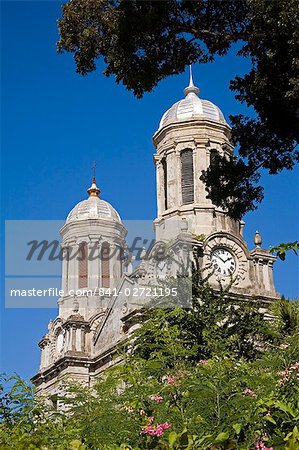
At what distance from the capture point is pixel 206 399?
5.52m

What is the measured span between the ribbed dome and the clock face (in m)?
10.7

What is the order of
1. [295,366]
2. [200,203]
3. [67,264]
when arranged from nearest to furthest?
[295,366] < [200,203] < [67,264]

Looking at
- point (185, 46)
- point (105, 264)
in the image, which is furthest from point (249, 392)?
point (105, 264)

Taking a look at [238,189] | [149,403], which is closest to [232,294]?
[238,189]

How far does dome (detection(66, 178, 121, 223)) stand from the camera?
128ft

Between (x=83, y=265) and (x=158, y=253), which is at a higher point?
(x=83, y=265)

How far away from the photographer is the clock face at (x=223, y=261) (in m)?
29.6

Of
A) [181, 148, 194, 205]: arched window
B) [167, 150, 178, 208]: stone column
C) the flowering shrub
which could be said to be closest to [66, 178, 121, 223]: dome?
[167, 150, 178, 208]: stone column

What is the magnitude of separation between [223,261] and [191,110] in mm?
8147

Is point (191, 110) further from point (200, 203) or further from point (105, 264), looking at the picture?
point (105, 264)

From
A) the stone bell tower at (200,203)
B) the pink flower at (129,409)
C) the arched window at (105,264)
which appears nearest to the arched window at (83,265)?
the arched window at (105,264)

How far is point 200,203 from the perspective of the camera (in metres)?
30.7

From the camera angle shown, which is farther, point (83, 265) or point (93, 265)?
point (83, 265)

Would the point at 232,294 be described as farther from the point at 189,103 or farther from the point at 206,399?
the point at 206,399
